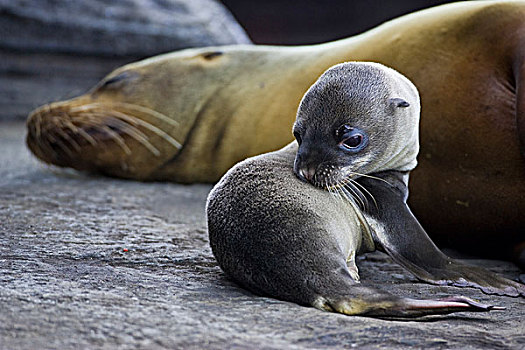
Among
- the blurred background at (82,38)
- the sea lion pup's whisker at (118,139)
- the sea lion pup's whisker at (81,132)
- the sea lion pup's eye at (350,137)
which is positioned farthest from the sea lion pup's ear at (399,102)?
the blurred background at (82,38)

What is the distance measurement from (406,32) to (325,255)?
5.23 feet

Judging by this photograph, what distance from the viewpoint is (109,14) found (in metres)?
6.67

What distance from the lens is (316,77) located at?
331 cm

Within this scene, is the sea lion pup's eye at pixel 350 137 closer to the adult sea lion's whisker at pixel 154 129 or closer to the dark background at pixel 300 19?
the adult sea lion's whisker at pixel 154 129

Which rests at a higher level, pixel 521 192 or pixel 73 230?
pixel 521 192

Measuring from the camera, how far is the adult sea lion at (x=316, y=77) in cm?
262

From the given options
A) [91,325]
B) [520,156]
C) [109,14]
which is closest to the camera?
[91,325]

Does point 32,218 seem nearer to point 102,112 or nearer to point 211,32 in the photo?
point 102,112

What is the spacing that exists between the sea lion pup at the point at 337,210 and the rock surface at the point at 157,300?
52 millimetres

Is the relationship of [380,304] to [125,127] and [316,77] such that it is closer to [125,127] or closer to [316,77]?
[316,77]

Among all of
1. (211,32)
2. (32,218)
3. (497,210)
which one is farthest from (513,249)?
(211,32)

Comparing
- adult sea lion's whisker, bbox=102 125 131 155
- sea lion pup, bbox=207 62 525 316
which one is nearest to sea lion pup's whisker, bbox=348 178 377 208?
sea lion pup, bbox=207 62 525 316

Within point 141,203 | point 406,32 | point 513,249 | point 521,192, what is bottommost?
point 141,203

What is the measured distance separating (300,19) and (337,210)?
824 centimetres
